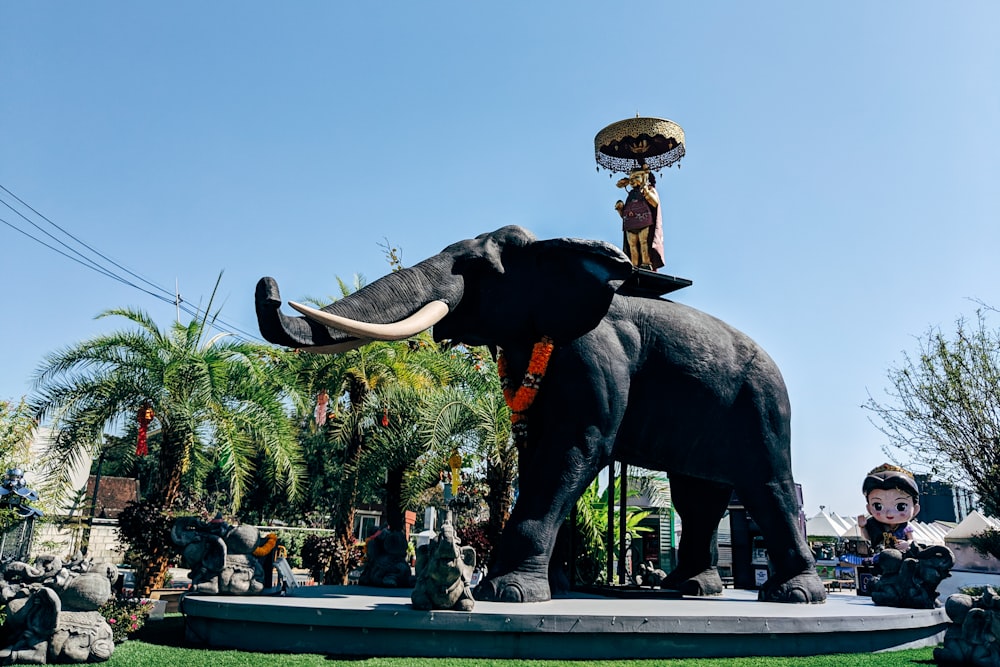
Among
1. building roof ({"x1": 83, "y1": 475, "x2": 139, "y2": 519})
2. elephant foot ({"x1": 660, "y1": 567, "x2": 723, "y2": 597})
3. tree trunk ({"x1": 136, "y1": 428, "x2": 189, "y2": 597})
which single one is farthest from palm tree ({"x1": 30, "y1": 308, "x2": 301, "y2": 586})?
building roof ({"x1": 83, "y1": 475, "x2": 139, "y2": 519})

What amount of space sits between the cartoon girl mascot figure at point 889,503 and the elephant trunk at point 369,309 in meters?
8.77

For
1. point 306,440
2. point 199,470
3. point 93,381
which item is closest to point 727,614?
point 93,381

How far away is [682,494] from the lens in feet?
26.7

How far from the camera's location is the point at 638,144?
11641mm

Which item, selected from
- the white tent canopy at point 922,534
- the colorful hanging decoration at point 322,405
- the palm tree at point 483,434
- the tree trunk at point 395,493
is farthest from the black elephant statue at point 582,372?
the white tent canopy at point 922,534

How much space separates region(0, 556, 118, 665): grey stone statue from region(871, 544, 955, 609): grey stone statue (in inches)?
264

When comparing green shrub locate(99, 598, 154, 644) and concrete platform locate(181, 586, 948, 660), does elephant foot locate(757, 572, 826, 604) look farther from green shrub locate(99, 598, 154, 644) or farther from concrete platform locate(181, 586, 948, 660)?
green shrub locate(99, 598, 154, 644)

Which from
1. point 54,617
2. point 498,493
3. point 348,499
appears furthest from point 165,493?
point 54,617

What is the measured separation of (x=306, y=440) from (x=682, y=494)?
24922 millimetres

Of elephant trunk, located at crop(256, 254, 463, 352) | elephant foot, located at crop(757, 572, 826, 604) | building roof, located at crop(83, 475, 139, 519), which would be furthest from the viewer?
building roof, located at crop(83, 475, 139, 519)

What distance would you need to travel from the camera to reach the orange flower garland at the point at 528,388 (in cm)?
630

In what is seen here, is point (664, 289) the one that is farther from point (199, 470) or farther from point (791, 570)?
point (199, 470)

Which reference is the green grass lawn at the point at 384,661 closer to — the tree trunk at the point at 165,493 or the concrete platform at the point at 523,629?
the concrete platform at the point at 523,629

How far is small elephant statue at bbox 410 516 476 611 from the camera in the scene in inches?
196
